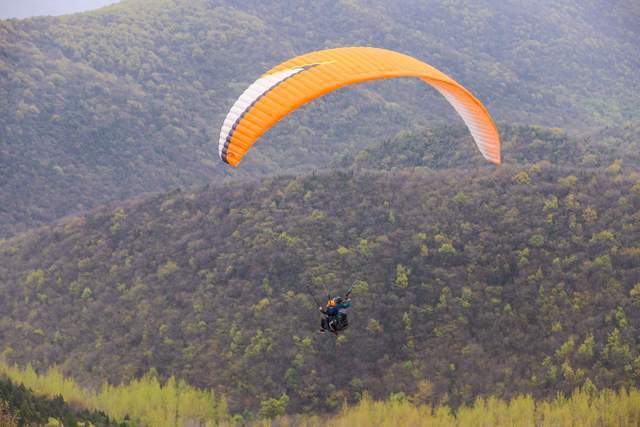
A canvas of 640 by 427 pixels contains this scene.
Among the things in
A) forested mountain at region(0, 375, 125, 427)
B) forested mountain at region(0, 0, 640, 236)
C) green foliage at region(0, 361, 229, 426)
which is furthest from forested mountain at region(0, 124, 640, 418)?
forested mountain at region(0, 0, 640, 236)

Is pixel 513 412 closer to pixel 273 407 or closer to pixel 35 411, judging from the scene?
pixel 273 407

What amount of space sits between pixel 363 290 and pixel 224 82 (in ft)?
238

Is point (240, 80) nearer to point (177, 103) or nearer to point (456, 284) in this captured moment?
point (177, 103)

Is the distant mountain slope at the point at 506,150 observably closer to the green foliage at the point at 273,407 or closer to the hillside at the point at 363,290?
the hillside at the point at 363,290

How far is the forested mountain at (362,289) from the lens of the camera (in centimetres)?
3108

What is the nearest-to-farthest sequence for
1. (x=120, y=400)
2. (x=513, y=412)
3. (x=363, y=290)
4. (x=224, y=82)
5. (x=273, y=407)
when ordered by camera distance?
(x=513, y=412), (x=273, y=407), (x=120, y=400), (x=363, y=290), (x=224, y=82)

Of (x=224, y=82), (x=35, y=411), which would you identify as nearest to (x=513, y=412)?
(x=35, y=411)

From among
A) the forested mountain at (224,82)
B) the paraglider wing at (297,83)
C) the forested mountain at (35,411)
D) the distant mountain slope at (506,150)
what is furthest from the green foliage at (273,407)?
the forested mountain at (224,82)

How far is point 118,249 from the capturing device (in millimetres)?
45750

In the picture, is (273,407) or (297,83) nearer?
(297,83)

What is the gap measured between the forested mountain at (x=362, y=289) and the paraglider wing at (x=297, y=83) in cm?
1315

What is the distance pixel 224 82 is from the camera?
339 feet

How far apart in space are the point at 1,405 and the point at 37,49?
79.5 metres

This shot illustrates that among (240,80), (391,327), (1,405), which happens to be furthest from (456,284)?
(240,80)
